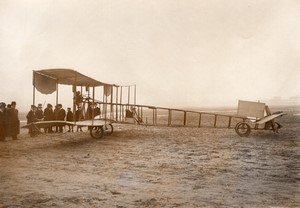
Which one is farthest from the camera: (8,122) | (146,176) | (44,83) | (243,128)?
(243,128)

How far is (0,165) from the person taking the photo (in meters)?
9.21

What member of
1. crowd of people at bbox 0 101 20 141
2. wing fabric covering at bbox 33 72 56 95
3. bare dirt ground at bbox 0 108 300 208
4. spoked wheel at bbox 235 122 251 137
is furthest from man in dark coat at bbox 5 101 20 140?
spoked wheel at bbox 235 122 251 137

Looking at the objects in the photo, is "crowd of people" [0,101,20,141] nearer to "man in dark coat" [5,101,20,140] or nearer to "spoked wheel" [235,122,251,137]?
"man in dark coat" [5,101,20,140]

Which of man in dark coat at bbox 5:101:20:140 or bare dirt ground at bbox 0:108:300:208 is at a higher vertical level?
man in dark coat at bbox 5:101:20:140

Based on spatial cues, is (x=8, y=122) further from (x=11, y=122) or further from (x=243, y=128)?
(x=243, y=128)

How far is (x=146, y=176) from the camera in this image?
8188 millimetres

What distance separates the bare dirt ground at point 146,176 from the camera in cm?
619

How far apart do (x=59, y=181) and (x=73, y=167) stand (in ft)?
5.35

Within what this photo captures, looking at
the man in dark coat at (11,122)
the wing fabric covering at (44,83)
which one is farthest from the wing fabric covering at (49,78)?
the man in dark coat at (11,122)

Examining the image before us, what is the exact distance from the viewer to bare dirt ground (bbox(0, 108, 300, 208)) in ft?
20.3

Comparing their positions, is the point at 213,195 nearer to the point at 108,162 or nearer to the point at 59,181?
the point at 59,181

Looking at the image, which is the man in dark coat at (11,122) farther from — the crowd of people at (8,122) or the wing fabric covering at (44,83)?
the wing fabric covering at (44,83)

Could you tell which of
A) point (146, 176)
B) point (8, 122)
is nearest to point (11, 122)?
point (8, 122)

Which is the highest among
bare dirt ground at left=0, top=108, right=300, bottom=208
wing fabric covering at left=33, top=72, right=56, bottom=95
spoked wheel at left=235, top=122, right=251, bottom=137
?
wing fabric covering at left=33, top=72, right=56, bottom=95
